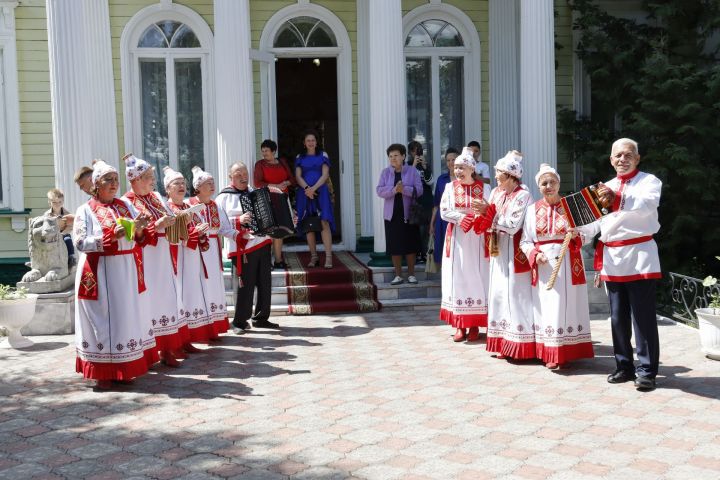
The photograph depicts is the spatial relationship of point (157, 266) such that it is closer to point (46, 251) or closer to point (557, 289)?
point (46, 251)

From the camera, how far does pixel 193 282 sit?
823 centimetres

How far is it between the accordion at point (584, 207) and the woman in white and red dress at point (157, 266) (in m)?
3.27

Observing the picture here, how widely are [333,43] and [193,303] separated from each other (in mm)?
5623

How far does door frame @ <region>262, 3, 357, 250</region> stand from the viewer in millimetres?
12062

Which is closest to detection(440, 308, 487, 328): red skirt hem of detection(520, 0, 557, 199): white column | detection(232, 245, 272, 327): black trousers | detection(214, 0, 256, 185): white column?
detection(232, 245, 272, 327): black trousers

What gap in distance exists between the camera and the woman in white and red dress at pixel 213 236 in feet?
27.5

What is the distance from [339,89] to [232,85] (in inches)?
99.7

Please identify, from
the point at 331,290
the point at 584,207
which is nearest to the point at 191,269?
the point at 331,290

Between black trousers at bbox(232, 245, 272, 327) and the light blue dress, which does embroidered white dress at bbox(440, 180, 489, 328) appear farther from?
the light blue dress

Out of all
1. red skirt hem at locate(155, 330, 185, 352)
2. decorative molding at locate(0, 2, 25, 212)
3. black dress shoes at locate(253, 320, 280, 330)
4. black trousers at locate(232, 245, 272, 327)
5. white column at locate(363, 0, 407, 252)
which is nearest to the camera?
red skirt hem at locate(155, 330, 185, 352)

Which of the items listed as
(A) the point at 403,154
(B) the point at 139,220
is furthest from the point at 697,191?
(B) the point at 139,220

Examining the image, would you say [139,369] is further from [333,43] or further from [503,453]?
[333,43]

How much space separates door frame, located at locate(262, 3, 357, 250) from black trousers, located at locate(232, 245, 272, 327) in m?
3.35

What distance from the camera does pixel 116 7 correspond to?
12.0 m
